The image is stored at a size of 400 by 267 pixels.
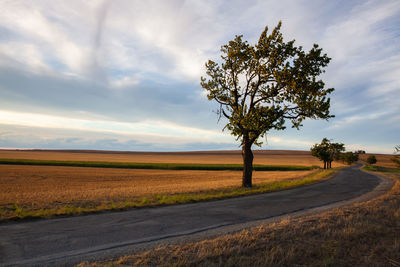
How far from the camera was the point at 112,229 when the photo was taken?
338 inches

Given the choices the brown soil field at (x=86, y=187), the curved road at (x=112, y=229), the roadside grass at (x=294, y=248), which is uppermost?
the roadside grass at (x=294, y=248)

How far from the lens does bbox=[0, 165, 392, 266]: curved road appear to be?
637cm

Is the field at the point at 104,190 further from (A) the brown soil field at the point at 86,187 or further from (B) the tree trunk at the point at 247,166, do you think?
(B) the tree trunk at the point at 247,166

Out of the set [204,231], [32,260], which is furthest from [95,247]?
[204,231]

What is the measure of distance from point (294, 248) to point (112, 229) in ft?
18.4

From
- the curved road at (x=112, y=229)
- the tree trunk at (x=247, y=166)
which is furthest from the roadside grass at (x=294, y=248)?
the tree trunk at (x=247, y=166)

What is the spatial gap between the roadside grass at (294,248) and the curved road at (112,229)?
4.06 ft

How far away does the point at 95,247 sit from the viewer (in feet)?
22.4

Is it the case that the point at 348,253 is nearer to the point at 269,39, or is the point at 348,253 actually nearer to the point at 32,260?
the point at 32,260

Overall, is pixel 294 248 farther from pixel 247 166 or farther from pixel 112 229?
pixel 247 166

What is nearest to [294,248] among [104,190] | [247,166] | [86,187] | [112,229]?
[112,229]

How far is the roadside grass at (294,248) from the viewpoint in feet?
18.2

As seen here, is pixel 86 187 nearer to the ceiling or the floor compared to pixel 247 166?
nearer to the floor

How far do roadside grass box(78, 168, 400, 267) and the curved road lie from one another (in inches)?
48.8
